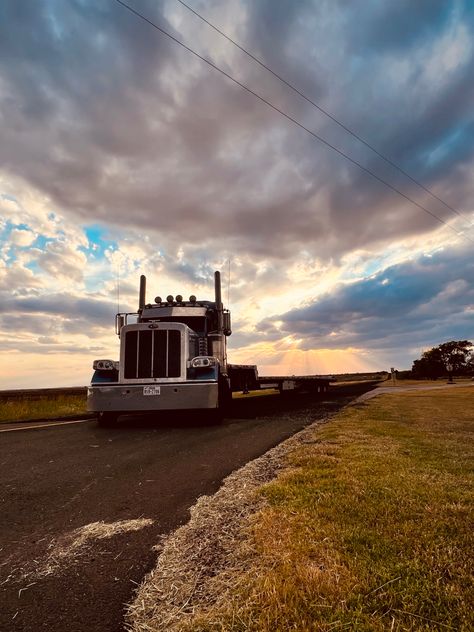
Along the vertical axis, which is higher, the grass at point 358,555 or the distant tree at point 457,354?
the distant tree at point 457,354

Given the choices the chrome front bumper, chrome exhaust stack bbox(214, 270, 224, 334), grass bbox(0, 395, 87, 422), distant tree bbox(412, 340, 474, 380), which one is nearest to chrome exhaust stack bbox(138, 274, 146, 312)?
chrome exhaust stack bbox(214, 270, 224, 334)

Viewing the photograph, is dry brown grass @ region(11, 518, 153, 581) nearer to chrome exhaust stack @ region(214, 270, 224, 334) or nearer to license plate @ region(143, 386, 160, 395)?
license plate @ region(143, 386, 160, 395)

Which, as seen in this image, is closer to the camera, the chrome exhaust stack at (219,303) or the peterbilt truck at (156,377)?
the peterbilt truck at (156,377)

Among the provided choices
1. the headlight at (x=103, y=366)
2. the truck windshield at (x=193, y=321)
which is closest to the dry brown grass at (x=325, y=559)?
the headlight at (x=103, y=366)

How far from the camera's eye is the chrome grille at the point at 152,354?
1076 cm

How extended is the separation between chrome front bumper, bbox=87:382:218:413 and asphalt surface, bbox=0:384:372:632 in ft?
2.85

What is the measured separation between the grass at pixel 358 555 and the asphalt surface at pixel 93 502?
81 cm

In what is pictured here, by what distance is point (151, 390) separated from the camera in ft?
34.4

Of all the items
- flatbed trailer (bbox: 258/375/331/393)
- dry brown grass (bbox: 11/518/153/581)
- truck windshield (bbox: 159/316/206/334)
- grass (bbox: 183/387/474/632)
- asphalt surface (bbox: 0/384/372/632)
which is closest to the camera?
grass (bbox: 183/387/474/632)

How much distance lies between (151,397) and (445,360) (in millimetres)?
100067

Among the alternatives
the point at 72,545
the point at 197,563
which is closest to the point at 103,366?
the point at 72,545

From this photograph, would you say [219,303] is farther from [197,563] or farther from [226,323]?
[197,563]

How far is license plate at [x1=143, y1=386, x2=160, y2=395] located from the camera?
10.5 meters

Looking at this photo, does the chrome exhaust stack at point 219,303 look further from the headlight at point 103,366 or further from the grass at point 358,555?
the grass at point 358,555
